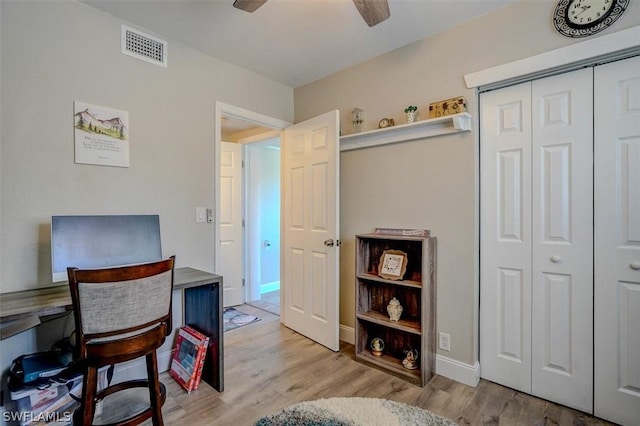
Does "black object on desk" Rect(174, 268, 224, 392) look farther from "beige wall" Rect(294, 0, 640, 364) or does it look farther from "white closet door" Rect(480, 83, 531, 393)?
"white closet door" Rect(480, 83, 531, 393)

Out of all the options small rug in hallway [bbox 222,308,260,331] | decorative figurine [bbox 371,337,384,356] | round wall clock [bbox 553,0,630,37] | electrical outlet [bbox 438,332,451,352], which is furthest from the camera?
small rug in hallway [bbox 222,308,260,331]

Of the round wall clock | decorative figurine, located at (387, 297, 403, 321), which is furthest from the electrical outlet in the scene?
the round wall clock

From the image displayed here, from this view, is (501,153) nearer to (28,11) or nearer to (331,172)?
(331,172)

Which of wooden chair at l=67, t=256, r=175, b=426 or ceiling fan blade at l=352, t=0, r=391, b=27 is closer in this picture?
wooden chair at l=67, t=256, r=175, b=426

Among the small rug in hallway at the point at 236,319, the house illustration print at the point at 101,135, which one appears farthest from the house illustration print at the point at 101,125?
the small rug in hallway at the point at 236,319

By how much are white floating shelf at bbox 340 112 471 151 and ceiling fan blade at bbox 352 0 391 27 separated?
79cm

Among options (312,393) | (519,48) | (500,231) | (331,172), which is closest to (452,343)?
(500,231)

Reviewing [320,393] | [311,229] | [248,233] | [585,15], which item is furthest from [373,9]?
[248,233]

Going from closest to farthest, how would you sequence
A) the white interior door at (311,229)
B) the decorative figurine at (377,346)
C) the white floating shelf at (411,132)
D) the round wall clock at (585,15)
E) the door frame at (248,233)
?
1. the round wall clock at (585,15)
2. the white floating shelf at (411,132)
3. the decorative figurine at (377,346)
4. the white interior door at (311,229)
5. the door frame at (248,233)

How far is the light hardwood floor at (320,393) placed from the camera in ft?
5.77

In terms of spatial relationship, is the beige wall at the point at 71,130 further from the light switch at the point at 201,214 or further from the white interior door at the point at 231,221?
the white interior door at the point at 231,221

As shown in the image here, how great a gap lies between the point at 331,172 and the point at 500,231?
1344 mm

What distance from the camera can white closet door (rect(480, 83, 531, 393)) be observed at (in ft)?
6.52

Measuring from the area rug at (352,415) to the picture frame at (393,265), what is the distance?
0.83m
